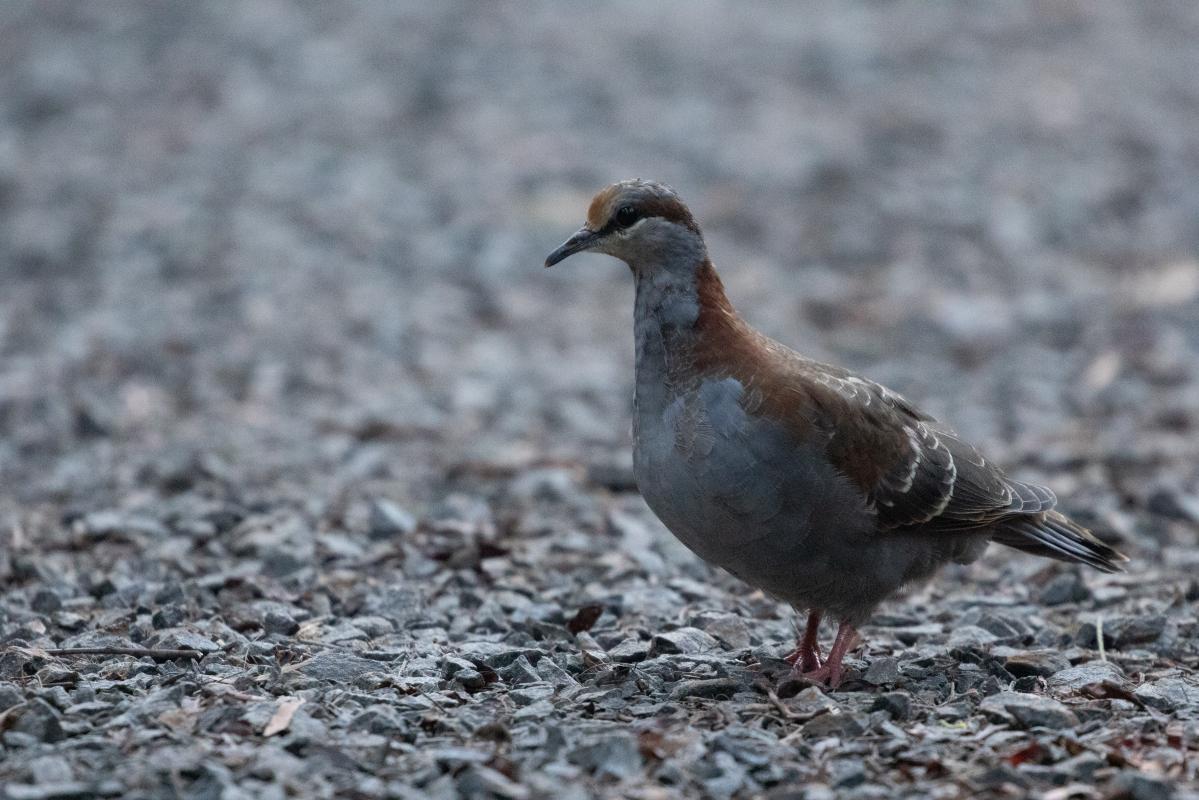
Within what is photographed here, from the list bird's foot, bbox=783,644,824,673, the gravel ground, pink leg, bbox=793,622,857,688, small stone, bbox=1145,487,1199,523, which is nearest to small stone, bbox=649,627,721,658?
the gravel ground

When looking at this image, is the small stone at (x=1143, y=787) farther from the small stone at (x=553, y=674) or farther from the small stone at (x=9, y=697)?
the small stone at (x=9, y=697)

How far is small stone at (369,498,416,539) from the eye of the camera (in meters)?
8.10

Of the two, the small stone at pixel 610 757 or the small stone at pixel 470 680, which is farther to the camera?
the small stone at pixel 470 680

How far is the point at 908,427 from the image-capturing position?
664cm

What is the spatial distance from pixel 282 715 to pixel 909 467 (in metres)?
2.67

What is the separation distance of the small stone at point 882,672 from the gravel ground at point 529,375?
6 cm

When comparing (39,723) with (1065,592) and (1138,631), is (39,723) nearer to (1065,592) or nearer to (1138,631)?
(1138,631)

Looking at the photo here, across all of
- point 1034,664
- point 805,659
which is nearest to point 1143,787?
point 1034,664

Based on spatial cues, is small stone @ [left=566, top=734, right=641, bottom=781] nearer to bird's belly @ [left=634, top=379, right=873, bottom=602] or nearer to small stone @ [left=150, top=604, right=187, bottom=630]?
bird's belly @ [left=634, top=379, right=873, bottom=602]

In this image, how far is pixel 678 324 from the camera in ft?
20.7

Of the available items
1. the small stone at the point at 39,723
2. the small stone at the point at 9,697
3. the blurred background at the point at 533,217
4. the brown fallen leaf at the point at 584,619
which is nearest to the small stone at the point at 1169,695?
the brown fallen leaf at the point at 584,619

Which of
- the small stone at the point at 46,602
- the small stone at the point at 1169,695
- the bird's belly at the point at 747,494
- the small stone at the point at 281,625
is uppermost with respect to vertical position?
the bird's belly at the point at 747,494

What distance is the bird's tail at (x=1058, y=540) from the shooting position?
22.3 ft

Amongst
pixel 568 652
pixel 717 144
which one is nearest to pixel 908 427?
pixel 568 652
